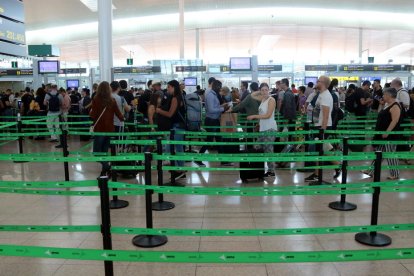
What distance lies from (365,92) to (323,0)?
49.5ft

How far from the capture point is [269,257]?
7.97 feet

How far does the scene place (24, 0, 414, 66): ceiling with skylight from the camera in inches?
995

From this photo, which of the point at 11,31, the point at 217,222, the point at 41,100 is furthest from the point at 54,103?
the point at 217,222

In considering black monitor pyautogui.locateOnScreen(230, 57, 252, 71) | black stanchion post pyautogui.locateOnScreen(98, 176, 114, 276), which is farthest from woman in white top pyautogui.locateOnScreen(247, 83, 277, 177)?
black monitor pyautogui.locateOnScreen(230, 57, 252, 71)

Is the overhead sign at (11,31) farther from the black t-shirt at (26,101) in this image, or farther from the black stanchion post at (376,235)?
the black stanchion post at (376,235)

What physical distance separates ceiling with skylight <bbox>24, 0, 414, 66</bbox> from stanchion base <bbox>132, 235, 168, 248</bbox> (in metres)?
20.7

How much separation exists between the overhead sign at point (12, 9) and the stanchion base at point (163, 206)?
6.88 metres

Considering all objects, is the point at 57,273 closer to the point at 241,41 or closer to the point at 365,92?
the point at 365,92

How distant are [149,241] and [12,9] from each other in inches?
331

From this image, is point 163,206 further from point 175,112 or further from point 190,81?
point 190,81

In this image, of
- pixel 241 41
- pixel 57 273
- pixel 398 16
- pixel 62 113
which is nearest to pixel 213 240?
pixel 57 273

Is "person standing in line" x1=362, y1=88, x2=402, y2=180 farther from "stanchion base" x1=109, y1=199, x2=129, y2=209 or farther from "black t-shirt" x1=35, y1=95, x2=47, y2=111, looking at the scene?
"black t-shirt" x1=35, y1=95, x2=47, y2=111

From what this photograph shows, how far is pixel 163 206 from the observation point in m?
5.38

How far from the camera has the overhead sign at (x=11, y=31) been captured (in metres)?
9.41
